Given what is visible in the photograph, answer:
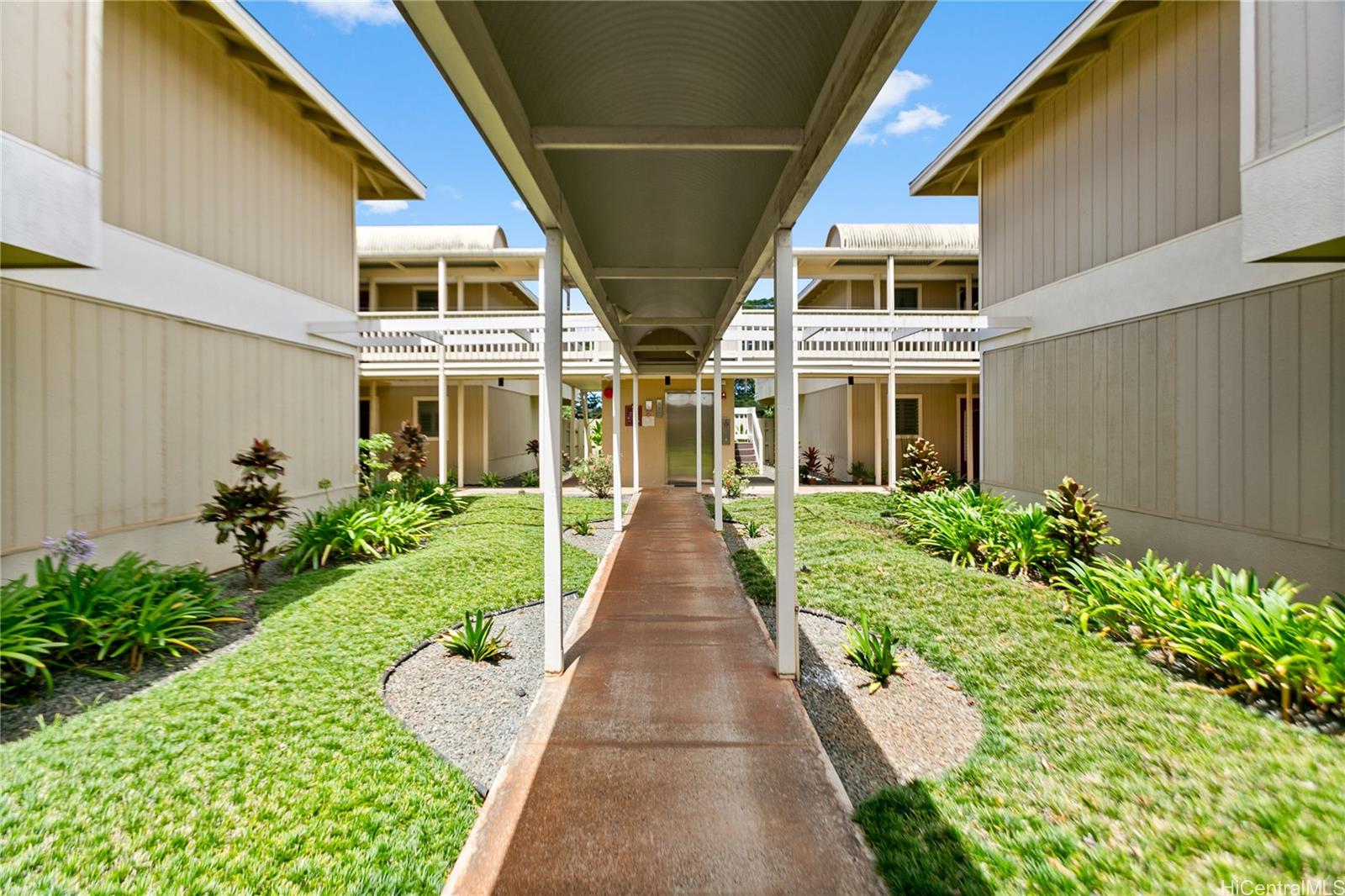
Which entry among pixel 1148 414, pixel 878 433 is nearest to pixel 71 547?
pixel 1148 414

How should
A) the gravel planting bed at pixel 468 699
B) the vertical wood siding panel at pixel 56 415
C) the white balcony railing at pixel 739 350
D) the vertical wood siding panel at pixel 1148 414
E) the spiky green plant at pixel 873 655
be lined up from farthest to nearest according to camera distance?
the white balcony railing at pixel 739 350 < the vertical wood siding panel at pixel 1148 414 < the vertical wood siding panel at pixel 56 415 < the spiky green plant at pixel 873 655 < the gravel planting bed at pixel 468 699

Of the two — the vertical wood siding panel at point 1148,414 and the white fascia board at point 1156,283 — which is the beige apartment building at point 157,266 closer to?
the white fascia board at point 1156,283

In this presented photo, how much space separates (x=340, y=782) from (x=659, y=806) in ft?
5.00

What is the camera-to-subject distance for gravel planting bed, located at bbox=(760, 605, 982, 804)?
298 cm

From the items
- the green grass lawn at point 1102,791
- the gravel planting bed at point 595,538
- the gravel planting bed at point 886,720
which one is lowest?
the gravel planting bed at point 886,720

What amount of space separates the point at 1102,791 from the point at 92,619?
248 inches

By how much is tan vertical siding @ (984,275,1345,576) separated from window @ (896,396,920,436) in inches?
297

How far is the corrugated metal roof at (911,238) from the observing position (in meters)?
13.5

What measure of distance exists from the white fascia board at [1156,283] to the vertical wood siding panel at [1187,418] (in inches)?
10.9

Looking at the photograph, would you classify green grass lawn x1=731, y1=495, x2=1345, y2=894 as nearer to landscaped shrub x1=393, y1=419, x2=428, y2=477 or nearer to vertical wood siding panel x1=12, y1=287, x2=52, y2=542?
vertical wood siding panel x1=12, y1=287, x2=52, y2=542

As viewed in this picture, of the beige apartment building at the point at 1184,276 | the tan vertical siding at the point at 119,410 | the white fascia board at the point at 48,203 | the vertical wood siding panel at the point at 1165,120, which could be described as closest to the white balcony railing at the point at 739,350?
the beige apartment building at the point at 1184,276

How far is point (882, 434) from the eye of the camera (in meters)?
15.7

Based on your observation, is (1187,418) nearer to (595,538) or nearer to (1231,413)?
(1231,413)

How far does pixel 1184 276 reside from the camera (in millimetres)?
6102
